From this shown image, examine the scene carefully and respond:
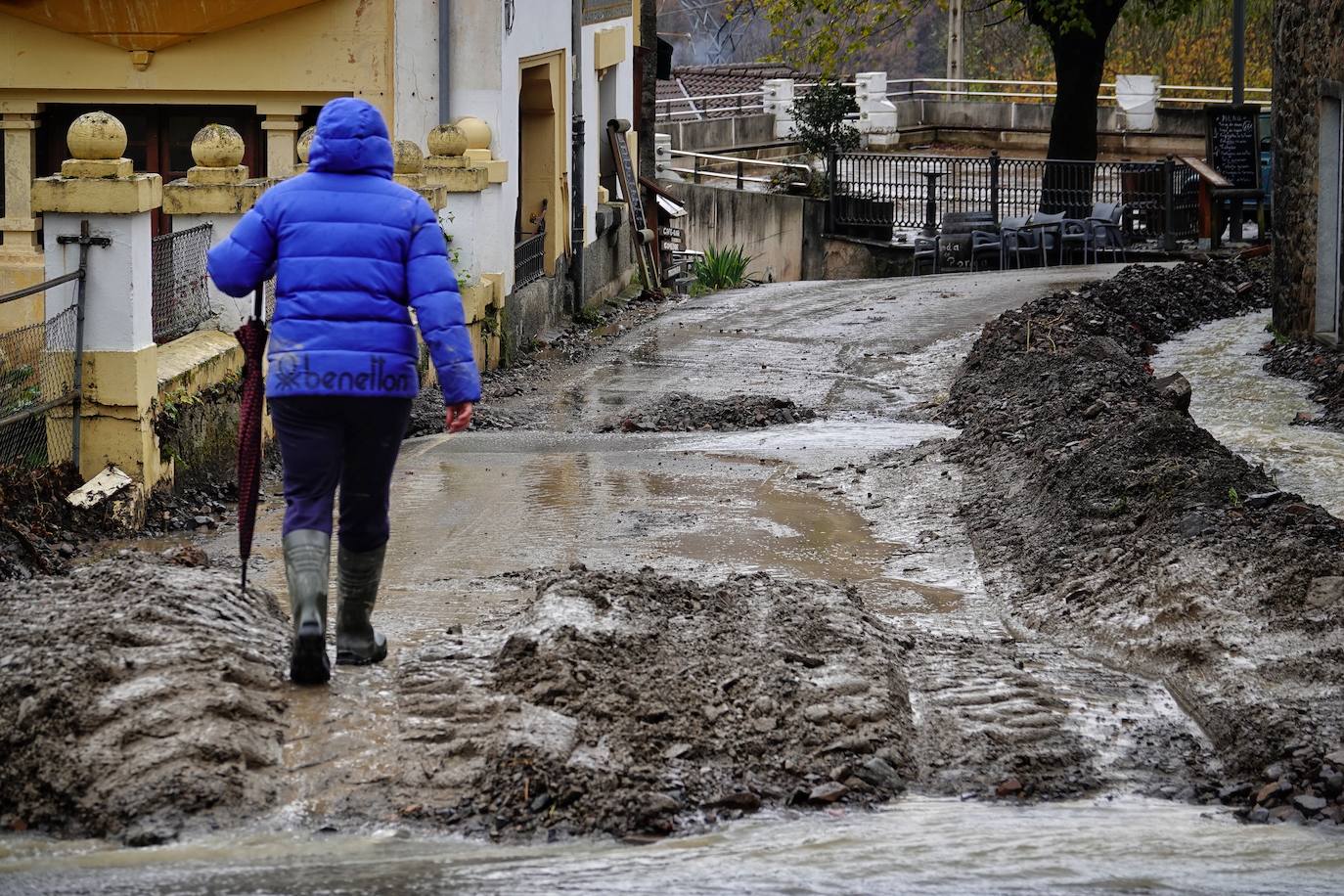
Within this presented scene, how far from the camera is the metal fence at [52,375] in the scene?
25.3ft

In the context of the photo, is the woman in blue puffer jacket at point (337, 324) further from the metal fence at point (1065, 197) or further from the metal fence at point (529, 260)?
the metal fence at point (1065, 197)

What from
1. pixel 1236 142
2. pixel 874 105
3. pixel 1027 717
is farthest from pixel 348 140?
pixel 874 105

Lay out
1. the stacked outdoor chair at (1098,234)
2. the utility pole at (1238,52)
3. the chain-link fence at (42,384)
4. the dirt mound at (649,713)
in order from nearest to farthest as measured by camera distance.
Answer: the dirt mound at (649,713)
the chain-link fence at (42,384)
the stacked outdoor chair at (1098,234)
the utility pole at (1238,52)

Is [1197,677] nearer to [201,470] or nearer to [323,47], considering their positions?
[201,470]

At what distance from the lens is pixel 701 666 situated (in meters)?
5.27

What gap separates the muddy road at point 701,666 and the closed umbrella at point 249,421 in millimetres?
561

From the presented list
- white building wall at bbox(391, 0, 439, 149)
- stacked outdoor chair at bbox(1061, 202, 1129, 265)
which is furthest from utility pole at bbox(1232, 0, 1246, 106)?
white building wall at bbox(391, 0, 439, 149)

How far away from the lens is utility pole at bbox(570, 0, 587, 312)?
17438 millimetres

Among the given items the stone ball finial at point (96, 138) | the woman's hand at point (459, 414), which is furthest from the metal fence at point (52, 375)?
the woman's hand at point (459, 414)

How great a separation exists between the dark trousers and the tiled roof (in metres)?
32.6

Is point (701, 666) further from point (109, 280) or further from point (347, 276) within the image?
point (109, 280)

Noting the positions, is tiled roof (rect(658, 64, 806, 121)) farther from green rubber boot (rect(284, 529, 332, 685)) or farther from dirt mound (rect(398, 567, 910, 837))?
green rubber boot (rect(284, 529, 332, 685))

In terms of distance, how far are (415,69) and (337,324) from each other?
31.3 feet

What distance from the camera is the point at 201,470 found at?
28.5 feet
